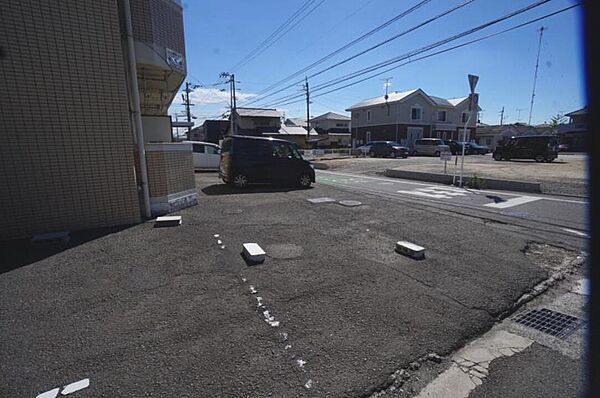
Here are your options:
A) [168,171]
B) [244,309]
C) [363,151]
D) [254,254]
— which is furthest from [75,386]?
[363,151]

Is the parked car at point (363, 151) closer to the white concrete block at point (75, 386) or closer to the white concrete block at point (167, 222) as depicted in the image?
the white concrete block at point (167, 222)

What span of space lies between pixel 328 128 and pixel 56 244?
5590cm

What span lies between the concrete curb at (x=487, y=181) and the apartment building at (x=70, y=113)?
10967 mm

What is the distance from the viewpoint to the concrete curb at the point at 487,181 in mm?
9578

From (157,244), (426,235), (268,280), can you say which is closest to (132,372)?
(268,280)

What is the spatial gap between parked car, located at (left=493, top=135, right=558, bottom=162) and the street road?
Result: 1242 centimetres

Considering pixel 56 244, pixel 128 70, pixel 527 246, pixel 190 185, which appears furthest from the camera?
pixel 190 185

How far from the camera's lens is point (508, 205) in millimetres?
7625

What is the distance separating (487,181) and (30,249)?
12.5 meters

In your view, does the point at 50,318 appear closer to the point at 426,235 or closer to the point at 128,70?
the point at 128,70

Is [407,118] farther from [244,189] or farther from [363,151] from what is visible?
[244,189]

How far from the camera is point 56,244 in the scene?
4332 mm

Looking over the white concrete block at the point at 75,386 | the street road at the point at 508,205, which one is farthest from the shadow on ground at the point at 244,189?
the white concrete block at the point at 75,386

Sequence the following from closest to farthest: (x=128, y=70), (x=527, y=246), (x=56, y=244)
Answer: (x=56, y=244), (x=527, y=246), (x=128, y=70)
